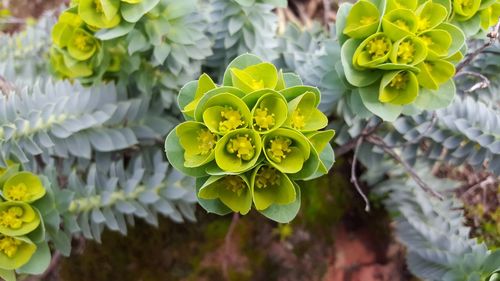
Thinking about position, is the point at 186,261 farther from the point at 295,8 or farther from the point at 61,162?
the point at 295,8

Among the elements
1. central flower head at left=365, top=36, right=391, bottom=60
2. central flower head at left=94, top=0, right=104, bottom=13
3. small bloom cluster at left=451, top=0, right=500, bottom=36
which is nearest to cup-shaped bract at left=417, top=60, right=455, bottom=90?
central flower head at left=365, top=36, right=391, bottom=60

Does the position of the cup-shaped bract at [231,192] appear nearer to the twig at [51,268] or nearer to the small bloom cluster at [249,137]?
the small bloom cluster at [249,137]

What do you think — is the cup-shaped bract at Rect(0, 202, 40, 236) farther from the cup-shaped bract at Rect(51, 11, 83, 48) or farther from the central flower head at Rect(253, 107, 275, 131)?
the central flower head at Rect(253, 107, 275, 131)

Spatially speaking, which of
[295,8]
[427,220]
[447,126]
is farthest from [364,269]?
[295,8]

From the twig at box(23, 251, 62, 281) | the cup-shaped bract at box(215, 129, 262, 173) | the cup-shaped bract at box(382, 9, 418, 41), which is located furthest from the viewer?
the twig at box(23, 251, 62, 281)

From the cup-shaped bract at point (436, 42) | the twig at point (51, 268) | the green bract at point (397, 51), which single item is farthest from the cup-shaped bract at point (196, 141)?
the twig at point (51, 268)
